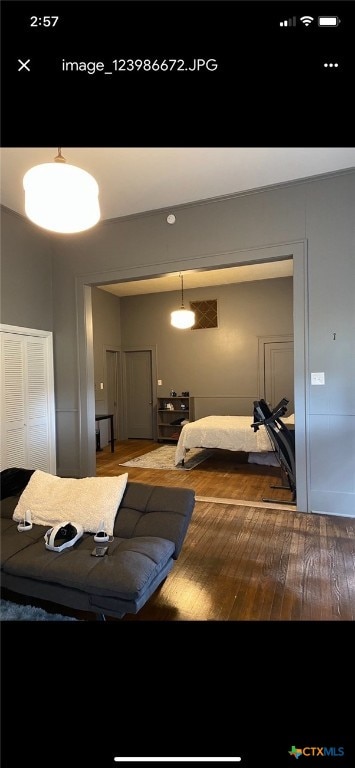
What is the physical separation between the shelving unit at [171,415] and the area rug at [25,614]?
5550 mm

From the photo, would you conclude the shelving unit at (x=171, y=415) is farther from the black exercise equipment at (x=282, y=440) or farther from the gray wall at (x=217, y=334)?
the black exercise equipment at (x=282, y=440)

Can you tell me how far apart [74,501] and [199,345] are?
5.58 m

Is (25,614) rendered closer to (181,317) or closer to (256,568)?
(256,568)

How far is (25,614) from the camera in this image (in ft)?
5.38

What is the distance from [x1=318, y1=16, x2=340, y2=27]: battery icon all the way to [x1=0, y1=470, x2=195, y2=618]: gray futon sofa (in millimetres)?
2016

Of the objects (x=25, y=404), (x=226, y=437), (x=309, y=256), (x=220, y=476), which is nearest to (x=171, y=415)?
(x=226, y=437)

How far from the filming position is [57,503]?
211 centimetres

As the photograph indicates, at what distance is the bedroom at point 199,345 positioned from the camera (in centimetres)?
665

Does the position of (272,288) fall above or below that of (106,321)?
above

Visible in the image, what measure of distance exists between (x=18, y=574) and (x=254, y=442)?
140 inches

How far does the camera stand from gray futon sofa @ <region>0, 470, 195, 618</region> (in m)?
1.46

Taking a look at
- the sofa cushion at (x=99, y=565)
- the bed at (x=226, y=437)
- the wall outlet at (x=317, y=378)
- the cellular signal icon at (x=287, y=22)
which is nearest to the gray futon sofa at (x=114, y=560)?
the sofa cushion at (x=99, y=565)

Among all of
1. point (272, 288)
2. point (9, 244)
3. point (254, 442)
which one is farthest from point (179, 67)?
point (272, 288)
